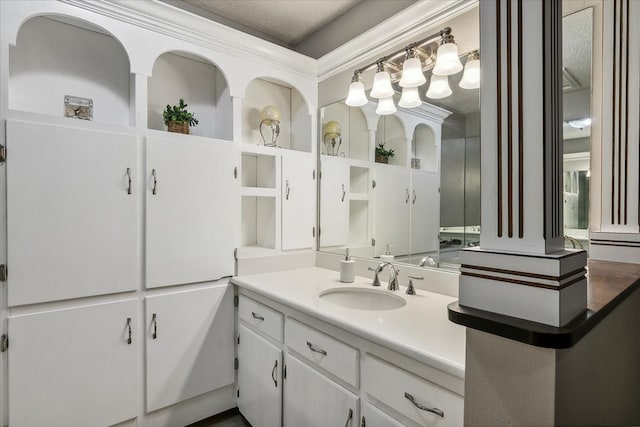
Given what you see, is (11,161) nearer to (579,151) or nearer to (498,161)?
(498,161)

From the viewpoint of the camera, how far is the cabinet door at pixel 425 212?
177cm

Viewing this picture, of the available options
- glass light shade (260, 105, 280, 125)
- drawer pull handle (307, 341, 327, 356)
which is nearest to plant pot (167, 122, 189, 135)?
glass light shade (260, 105, 280, 125)

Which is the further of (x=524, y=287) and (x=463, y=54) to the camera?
(x=463, y=54)

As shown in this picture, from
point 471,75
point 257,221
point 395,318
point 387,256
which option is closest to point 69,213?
point 257,221

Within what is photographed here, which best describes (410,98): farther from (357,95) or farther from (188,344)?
(188,344)

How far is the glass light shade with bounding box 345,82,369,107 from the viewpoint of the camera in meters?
2.07

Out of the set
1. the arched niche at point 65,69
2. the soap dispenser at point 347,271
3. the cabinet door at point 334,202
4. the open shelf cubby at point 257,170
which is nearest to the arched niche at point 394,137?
the cabinet door at point 334,202

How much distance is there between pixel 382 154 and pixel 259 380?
4.80ft

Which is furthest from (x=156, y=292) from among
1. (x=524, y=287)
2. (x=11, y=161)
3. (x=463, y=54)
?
Result: (x=463, y=54)

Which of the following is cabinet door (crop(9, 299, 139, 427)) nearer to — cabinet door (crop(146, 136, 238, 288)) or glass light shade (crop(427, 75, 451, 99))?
cabinet door (crop(146, 136, 238, 288))

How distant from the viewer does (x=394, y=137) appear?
78.9 inches

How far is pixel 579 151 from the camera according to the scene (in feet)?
4.34

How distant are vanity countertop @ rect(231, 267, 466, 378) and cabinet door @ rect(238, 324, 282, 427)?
281 millimetres

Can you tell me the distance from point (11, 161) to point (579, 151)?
232 cm
